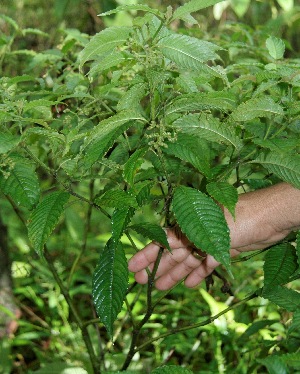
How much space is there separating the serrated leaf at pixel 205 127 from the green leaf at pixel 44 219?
0.76 ft

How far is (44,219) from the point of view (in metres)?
0.86

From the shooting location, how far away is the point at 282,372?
36.4 inches

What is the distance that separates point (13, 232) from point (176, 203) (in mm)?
1964

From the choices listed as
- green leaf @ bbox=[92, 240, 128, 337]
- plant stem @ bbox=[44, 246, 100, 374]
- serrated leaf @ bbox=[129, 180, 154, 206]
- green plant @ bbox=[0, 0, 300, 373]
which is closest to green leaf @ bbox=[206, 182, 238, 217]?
green plant @ bbox=[0, 0, 300, 373]

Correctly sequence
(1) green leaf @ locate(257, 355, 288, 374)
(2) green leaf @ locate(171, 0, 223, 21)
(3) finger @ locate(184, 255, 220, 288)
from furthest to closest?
(3) finger @ locate(184, 255, 220, 288)
(1) green leaf @ locate(257, 355, 288, 374)
(2) green leaf @ locate(171, 0, 223, 21)

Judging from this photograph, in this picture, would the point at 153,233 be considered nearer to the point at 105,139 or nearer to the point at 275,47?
the point at 105,139

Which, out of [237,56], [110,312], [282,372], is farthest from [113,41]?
[237,56]

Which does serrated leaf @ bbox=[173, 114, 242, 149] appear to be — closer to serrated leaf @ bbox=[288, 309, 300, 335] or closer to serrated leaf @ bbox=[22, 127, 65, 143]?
serrated leaf @ bbox=[22, 127, 65, 143]

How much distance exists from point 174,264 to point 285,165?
0.41 metres

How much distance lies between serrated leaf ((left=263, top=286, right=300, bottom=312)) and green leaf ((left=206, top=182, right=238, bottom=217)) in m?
0.27

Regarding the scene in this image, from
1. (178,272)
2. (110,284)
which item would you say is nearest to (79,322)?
(178,272)

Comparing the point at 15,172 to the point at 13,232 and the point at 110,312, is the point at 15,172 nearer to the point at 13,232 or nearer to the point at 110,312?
the point at 110,312

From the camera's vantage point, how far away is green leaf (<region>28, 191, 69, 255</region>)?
84cm

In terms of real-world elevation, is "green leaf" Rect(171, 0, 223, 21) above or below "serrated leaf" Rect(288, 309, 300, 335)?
above
